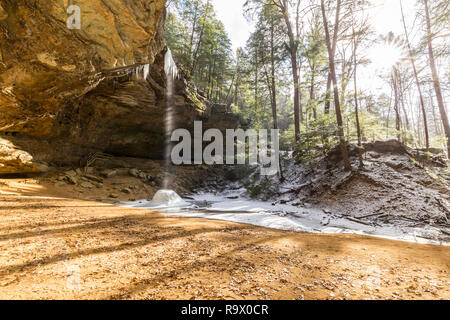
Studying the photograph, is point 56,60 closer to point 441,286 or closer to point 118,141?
point 118,141

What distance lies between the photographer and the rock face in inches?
211

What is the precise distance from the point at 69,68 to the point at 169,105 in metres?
6.77

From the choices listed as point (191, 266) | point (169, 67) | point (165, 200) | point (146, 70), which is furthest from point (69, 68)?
point (191, 266)

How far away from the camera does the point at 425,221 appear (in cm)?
571

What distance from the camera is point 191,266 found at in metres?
2.30

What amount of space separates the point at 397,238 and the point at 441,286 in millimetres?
3609

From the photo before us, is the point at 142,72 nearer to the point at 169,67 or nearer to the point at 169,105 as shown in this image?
the point at 169,67

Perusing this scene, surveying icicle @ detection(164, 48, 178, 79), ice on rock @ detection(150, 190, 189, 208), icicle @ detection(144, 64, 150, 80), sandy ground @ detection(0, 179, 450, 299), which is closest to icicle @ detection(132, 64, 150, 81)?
icicle @ detection(144, 64, 150, 80)

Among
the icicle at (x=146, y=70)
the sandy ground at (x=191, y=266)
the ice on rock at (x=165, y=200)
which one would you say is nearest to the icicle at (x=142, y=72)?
the icicle at (x=146, y=70)

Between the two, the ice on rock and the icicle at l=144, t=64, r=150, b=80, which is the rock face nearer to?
the icicle at l=144, t=64, r=150, b=80

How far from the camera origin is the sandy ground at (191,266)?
5.70 feet

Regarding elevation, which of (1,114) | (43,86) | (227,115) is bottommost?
(1,114)

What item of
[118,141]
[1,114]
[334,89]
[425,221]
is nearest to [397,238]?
[425,221]

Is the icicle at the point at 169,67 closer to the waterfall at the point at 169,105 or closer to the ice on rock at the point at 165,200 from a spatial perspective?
the waterfall at the point at 169,105
